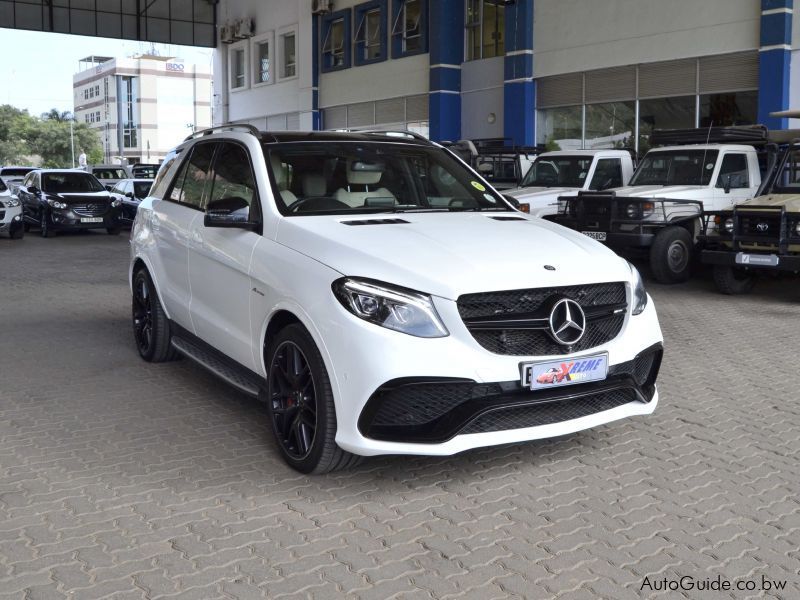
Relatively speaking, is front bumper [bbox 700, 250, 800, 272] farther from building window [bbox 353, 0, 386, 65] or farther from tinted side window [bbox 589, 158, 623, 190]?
building window [bbox 353, 0, 386, 65]

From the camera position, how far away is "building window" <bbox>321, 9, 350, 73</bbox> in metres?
31.2

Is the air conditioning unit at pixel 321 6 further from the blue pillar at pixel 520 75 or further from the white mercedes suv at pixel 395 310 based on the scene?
the white mercedes suv at pixel 395 310

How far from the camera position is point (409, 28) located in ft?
92.2

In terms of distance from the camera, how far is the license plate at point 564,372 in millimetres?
4242

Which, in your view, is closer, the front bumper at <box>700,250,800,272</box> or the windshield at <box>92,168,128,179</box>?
the front bumper at <box>700,250,800,272</box>

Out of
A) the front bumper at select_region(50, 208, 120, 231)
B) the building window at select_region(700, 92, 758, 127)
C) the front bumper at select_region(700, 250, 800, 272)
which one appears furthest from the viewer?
the front bumper at select_region(50, 208, 120, 231)

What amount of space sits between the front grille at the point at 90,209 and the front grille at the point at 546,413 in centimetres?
2024

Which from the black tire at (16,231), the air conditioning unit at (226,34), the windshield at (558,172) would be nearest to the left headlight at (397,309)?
the windshield at (558,172)

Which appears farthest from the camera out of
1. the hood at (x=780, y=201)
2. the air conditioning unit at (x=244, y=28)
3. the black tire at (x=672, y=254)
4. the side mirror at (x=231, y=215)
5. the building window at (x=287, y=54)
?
the air conditioning unit at (x=244, y=28)

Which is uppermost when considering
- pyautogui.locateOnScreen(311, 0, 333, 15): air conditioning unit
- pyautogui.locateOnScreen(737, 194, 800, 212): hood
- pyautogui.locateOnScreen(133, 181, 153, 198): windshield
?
pyautogui.locateOnScreen(311, 0, 333, 15): air conditioning unit

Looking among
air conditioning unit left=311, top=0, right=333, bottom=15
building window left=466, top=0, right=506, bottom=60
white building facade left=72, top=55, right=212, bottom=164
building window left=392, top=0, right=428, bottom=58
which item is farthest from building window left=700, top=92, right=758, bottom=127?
white building facade left=72, top=55, right=212, bottom=164

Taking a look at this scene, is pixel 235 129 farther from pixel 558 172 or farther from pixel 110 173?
pixel 110 173

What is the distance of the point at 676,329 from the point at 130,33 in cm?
3145

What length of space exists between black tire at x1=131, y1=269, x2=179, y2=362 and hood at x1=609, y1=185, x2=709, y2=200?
25.3 feet
